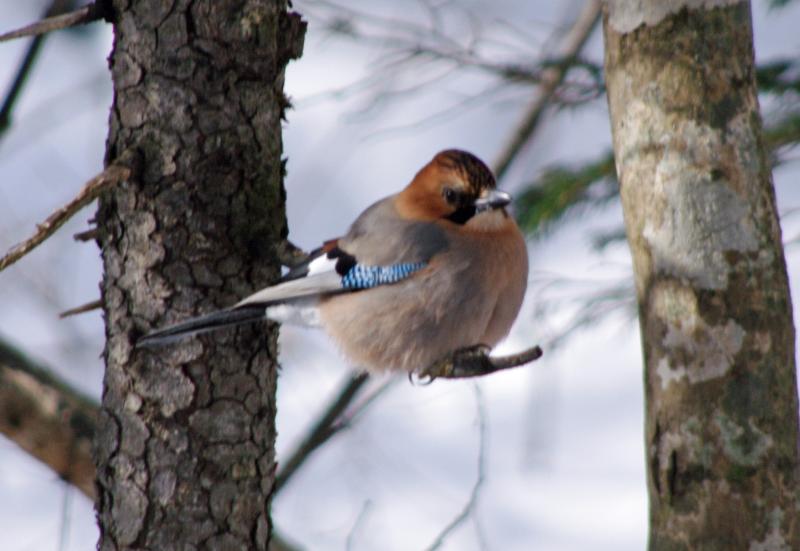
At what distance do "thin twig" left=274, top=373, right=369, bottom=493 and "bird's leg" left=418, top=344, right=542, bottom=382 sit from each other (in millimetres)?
1012

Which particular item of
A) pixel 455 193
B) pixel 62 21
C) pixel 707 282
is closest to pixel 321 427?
pixel 455 193

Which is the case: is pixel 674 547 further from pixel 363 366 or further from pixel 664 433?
pixel 363 366

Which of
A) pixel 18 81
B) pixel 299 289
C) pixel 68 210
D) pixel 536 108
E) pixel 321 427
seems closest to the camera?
pixel 68 210

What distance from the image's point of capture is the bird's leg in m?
2.55

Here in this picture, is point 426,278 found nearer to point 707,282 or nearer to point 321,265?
point 321,265

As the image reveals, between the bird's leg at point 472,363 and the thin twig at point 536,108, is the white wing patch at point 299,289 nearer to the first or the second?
the bird's leg at point 472,363

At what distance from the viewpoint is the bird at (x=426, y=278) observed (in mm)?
3379

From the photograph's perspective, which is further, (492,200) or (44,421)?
(44,421)

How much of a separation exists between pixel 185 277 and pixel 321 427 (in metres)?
2.04

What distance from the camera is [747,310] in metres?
2.45

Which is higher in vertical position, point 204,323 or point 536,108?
point 536,108

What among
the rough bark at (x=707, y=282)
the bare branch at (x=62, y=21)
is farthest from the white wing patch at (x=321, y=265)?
the rough bark at (x=707, y=282)

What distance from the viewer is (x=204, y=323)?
2.80 meters

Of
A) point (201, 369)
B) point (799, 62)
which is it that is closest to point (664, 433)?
point (201, 369)
